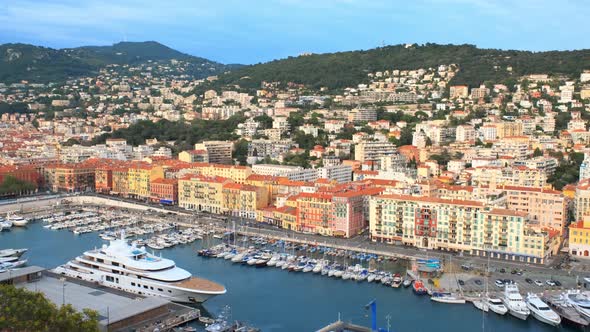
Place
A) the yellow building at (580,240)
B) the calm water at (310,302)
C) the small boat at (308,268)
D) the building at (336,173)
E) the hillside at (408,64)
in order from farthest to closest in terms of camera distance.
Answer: the hillside at (408,64), the building at (336,173), the yellow building at (580,240), the small boat at (308,268), the calm water at (310,302)

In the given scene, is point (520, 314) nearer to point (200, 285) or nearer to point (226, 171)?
point (200, 285)

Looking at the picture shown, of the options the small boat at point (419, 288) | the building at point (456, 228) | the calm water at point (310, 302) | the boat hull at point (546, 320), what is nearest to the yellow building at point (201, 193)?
the calm water at point (310, 302)

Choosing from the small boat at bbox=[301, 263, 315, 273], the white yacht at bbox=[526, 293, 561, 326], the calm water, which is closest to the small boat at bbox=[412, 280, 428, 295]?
the calm water

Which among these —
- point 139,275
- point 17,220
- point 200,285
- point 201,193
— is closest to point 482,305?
point 200,285

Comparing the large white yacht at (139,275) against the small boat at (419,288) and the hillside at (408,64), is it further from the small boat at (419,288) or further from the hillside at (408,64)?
the hillside at (408,64)

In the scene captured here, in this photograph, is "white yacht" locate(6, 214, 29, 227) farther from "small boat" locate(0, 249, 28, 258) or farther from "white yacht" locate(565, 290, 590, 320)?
"white yacht" locate(565, 290, 590, 320)

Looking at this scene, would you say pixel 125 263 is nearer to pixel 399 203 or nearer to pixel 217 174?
pixel 399 203

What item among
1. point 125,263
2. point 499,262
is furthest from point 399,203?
point 125,263
